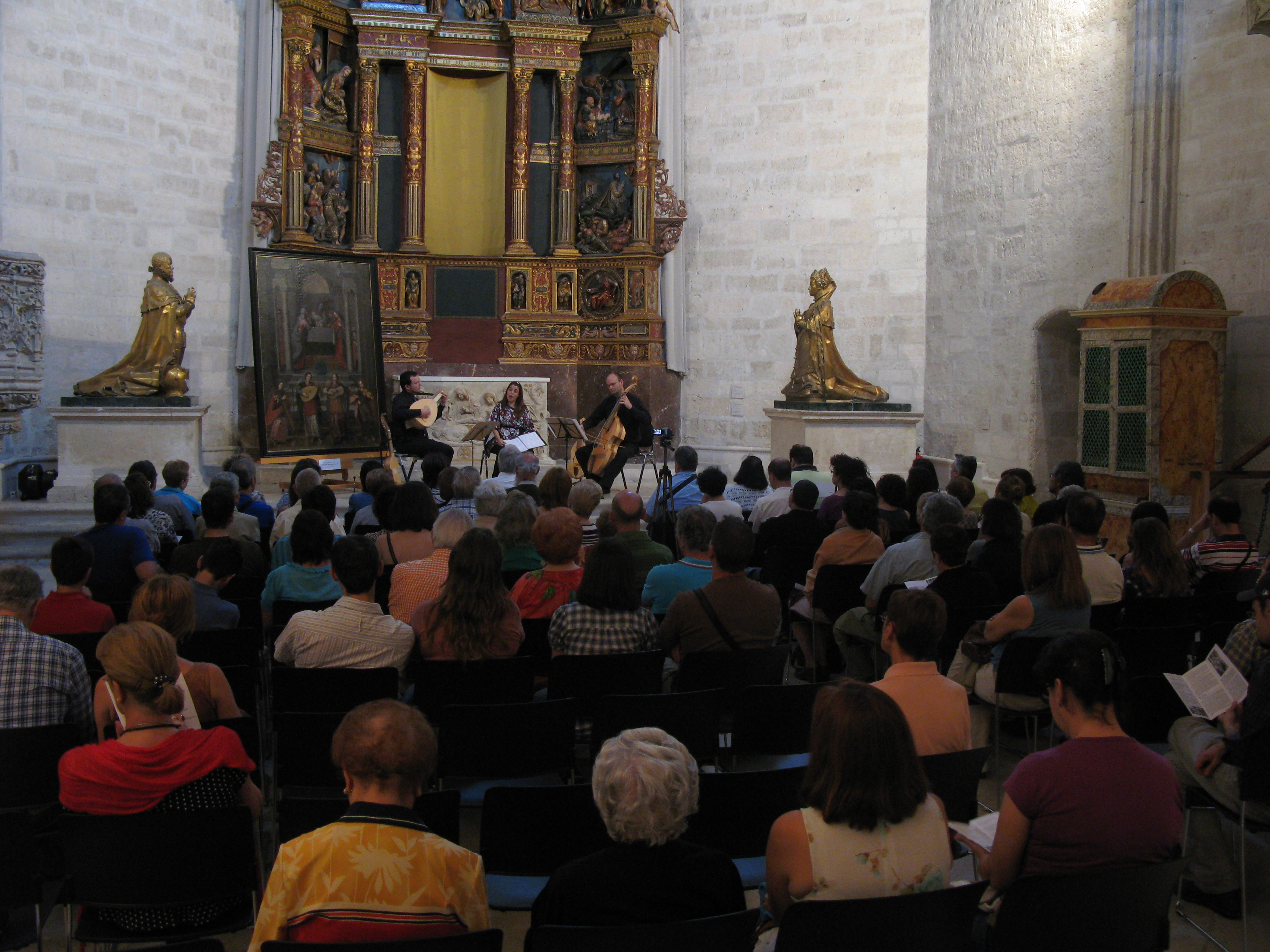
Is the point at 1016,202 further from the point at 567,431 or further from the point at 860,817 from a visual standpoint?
the point at 860,817

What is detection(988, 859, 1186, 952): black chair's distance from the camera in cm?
230

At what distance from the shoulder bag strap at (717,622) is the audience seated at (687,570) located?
473 millimetres

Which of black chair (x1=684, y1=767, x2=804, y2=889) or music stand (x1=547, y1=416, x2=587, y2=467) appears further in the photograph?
music stand (x1=547, y1=416, x2=587, y2=467)

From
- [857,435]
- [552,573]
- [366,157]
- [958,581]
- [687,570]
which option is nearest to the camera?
[958,581]

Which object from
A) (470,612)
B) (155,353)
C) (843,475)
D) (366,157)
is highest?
(366,157)

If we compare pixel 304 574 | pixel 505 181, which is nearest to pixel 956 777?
pixel 304 574

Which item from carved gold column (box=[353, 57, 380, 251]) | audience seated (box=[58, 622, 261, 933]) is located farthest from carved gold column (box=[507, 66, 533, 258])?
audience seated (box=[58, 622, 261, 933])

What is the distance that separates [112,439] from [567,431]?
14.0 feet

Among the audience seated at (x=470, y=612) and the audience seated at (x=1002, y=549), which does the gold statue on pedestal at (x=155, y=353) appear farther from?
the audience seated at (x=1002, y=549)

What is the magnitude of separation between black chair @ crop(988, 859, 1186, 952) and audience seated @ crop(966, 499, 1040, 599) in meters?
2.85

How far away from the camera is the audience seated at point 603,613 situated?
423 cm

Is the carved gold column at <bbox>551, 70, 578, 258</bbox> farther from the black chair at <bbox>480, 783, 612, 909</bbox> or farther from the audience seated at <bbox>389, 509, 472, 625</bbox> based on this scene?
the black chair at <bbox>480, 783, 612, 909</bbox>

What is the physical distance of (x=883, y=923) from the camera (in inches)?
84.8

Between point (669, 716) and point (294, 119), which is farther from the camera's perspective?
point (294, 119)
